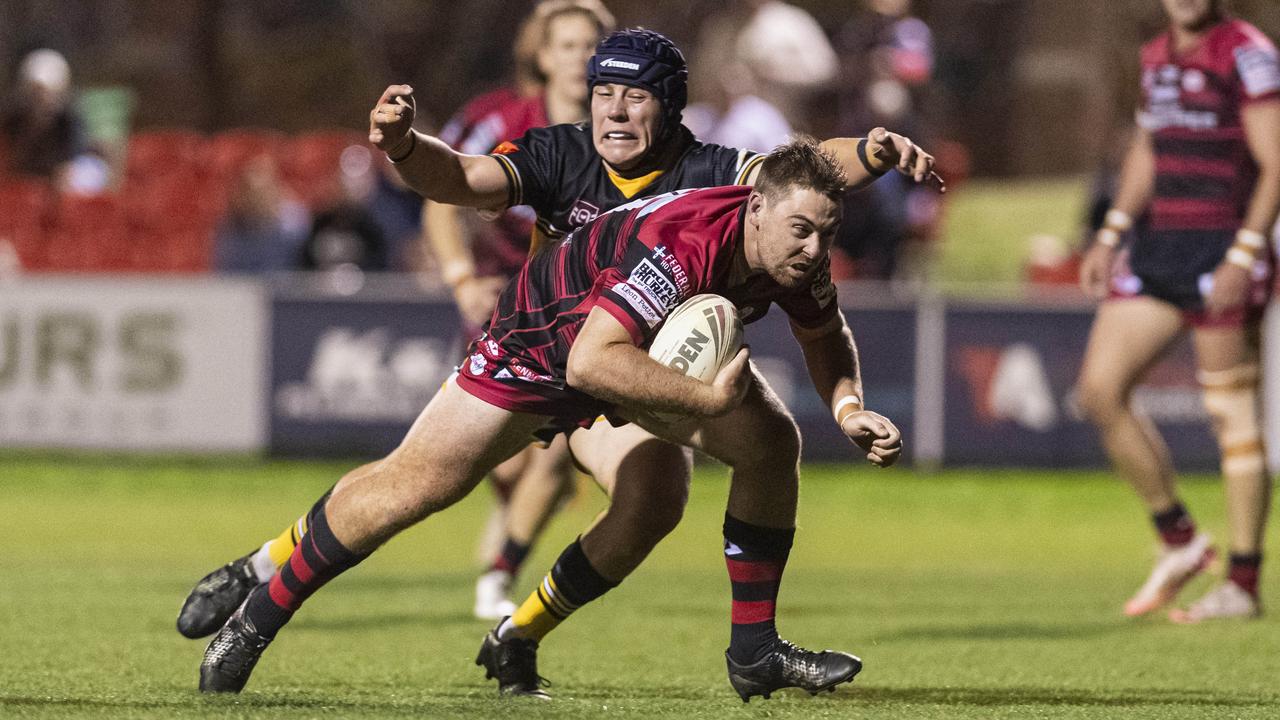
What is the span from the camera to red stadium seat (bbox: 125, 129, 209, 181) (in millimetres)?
23125

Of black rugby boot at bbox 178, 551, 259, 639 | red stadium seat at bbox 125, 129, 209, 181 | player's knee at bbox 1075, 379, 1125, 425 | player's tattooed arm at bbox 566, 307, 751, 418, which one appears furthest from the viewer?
red stadium seat at bbox 125, 129, 209, 181

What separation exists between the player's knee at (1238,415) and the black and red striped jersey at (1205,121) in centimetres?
61

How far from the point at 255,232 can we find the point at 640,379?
559 inches

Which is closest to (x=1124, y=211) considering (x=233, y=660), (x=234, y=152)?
(x=233, y=660)

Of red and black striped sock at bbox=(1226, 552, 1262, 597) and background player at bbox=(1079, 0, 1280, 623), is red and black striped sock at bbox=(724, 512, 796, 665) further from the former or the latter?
red and black striped sock at bbox=(1226, 552, 1262, 597)

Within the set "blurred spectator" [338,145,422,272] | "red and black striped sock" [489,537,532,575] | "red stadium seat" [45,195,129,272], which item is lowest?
"red stadium seat" [45,195,129,272]

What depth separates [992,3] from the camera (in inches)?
1093

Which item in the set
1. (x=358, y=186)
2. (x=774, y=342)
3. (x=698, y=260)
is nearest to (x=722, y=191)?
(x=698, y=260)

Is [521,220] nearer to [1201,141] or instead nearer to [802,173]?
[1201,141]

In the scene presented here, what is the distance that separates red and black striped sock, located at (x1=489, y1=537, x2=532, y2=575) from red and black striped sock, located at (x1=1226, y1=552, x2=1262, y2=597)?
2.86 m

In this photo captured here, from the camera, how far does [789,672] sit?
19.7ft

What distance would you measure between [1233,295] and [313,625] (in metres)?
3.86

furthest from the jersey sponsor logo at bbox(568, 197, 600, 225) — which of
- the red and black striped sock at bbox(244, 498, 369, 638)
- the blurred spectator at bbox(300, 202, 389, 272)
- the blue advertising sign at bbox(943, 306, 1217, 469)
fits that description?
the blurred spectator at bbox(300, 202, 389, 272)

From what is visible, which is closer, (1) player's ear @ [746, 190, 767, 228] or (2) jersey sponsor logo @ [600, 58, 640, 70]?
(1) player's ear @ [746, 190, 767, 228]
